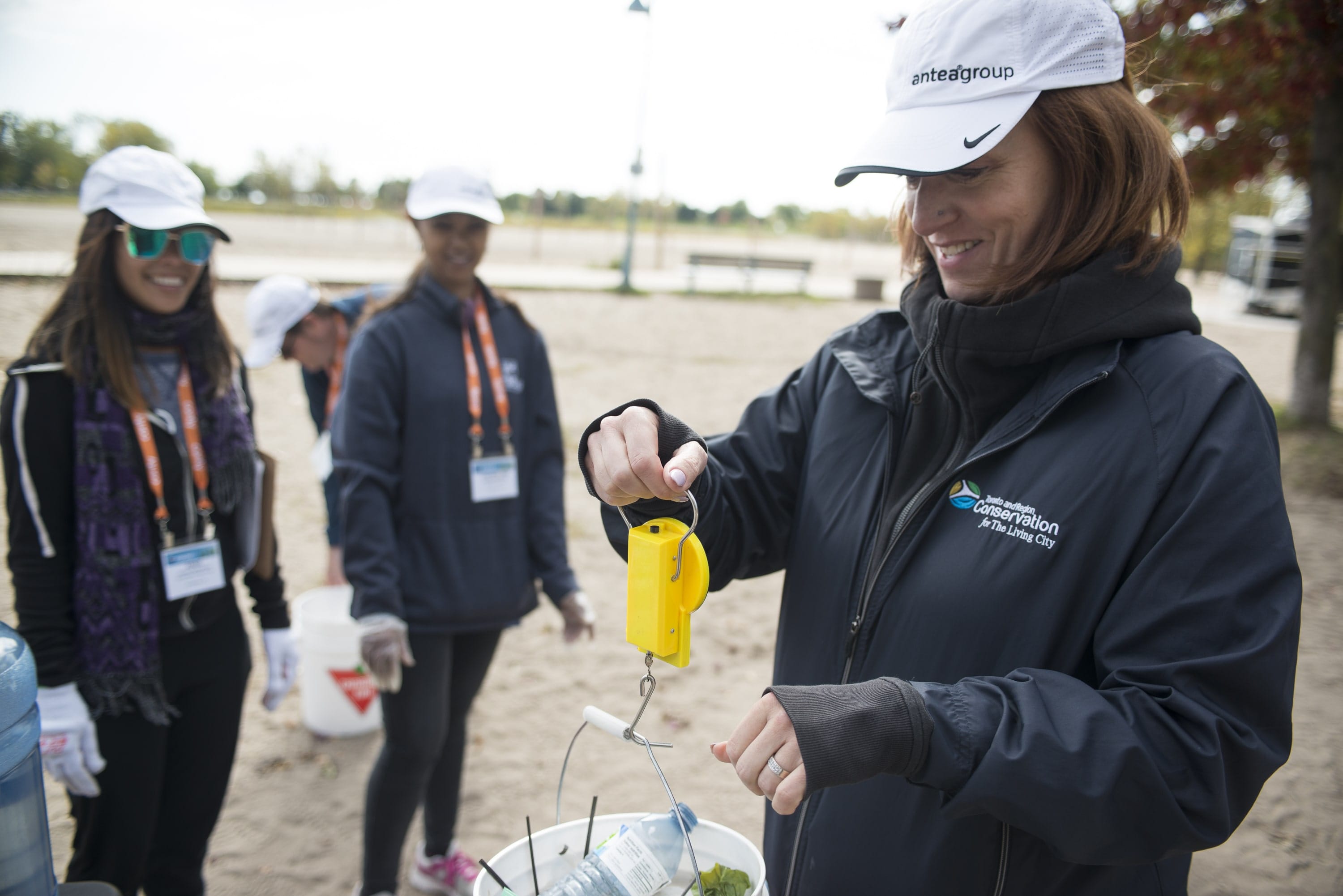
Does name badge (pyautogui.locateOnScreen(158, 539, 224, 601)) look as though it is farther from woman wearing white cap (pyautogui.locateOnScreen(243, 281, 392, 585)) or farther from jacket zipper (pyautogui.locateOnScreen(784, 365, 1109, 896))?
jacket zipper (pyautogui.locateOnScreen(784, 365, 1109, 896))

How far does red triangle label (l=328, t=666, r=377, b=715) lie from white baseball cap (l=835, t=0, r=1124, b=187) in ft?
10.8

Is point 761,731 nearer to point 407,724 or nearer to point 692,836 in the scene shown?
point 692,836

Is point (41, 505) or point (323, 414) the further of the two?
point (323, 414)

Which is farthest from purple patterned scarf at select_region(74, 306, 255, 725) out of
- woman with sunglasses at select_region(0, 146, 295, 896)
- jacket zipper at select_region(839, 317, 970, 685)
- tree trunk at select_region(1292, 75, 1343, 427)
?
tree trunk at select_region(1292, 75, 1343, 427)

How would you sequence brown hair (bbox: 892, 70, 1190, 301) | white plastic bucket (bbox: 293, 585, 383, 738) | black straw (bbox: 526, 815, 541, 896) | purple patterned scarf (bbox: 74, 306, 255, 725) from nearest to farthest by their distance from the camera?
black straw (bbox: 526, 815, 541, 896), brown hair (bbox: 892, 70, 1190, 301), purple patterned scarf (bbox: 74, 306, 255, 725), white plastic bucket (bbox: 293, 585, 383, 738)

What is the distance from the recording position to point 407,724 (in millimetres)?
2723

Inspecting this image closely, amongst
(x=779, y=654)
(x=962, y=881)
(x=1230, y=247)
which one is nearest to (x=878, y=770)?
(x=962, y=881)

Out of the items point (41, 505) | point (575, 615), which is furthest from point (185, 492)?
point (575, 615)

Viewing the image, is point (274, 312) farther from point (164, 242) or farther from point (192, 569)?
point (192, 569)

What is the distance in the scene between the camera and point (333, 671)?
381cm

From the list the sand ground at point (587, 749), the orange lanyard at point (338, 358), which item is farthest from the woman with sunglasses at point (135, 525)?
the orange lanyard at point (338, 358)

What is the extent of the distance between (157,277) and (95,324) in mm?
216

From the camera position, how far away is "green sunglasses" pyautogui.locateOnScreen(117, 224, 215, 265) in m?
2.38

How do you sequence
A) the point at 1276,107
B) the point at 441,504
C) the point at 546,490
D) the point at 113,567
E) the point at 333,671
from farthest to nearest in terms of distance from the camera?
the point at 1276,107 → the point at 333,671 → the point at 546,490 → the point at 441,504 → the point at 113,567
